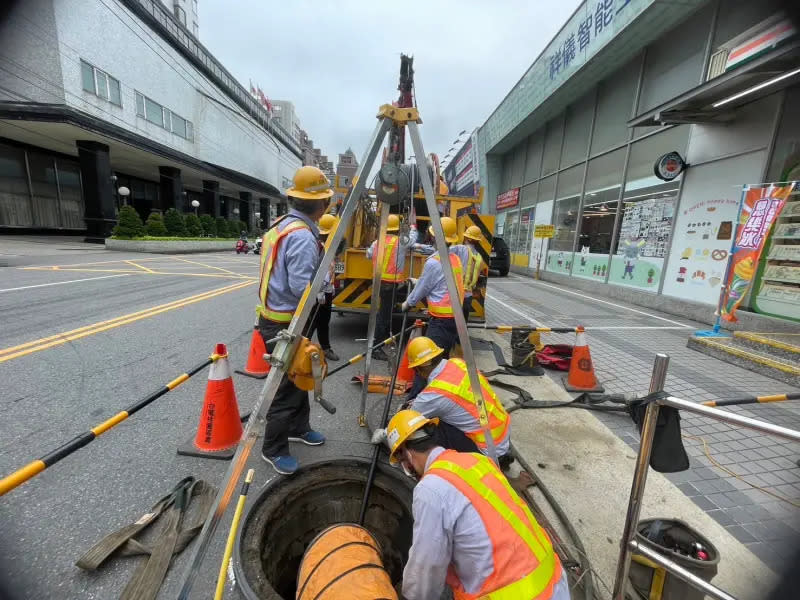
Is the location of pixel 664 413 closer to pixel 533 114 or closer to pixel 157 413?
pixel 157 413

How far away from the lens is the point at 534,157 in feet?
54.1

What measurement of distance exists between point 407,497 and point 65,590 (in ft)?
5.31

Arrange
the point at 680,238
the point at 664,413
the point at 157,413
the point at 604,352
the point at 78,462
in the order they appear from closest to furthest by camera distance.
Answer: the point at 664,413, the point at 78,462, the point at 157,413, the point at 604,352, the point at 680,238

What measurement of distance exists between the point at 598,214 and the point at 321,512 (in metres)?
12.0

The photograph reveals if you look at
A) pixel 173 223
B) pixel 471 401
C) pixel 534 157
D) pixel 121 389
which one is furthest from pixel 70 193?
pixel 471 401

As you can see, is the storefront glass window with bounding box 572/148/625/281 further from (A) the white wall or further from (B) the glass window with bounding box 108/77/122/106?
(B) the glass window with bounding box 108/77/122/106

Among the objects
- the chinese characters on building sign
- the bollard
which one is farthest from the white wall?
the chinese characters on building sign

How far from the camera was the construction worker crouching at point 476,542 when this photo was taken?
126 cm

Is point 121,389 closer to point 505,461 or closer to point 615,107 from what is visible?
point 505,461

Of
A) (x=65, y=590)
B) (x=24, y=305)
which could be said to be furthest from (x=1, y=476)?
(x=24, y=305)

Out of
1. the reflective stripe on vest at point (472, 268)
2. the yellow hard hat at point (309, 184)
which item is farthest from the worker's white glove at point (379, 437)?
the reflective stripe on vest at point (472, 268)

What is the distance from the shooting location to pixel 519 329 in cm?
428

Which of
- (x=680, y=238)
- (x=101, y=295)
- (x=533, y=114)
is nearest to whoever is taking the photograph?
(x=101, y=295)

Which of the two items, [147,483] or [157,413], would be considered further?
[157,413]
